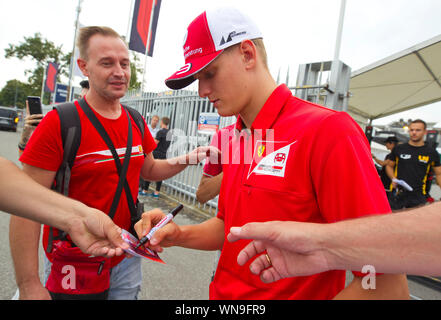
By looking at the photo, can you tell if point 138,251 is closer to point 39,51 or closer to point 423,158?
point 423,158

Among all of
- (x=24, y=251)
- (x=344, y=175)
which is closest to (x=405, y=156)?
(x=344, y=175)

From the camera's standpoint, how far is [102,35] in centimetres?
189

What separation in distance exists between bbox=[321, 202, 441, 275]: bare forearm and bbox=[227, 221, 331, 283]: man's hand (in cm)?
3

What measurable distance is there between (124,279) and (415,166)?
524cm

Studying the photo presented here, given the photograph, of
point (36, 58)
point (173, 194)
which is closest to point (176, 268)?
point (173, 194)

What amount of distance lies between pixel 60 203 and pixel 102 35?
4.23ft

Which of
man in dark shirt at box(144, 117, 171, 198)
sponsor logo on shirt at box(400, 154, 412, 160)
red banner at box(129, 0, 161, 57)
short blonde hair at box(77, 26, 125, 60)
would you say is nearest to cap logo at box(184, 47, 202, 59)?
short blonde hair at box(77, 26, 125, 60)

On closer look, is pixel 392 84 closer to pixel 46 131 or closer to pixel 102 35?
pixel 102 35

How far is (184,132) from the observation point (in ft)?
24.6

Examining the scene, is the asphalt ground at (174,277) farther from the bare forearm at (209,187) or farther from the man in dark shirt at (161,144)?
the man in dark shirt at (161,144)

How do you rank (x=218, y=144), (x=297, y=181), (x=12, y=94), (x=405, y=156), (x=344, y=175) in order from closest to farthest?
(x=344, y=175) < (x=297, y=181) < (x=218, y=144) < (x=405, y=156) < (x=12, y=94)

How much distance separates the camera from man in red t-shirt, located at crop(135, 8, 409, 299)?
88cm

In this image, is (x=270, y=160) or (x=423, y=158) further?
(x=423, y=158)

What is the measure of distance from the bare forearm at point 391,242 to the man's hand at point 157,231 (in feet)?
3.05
